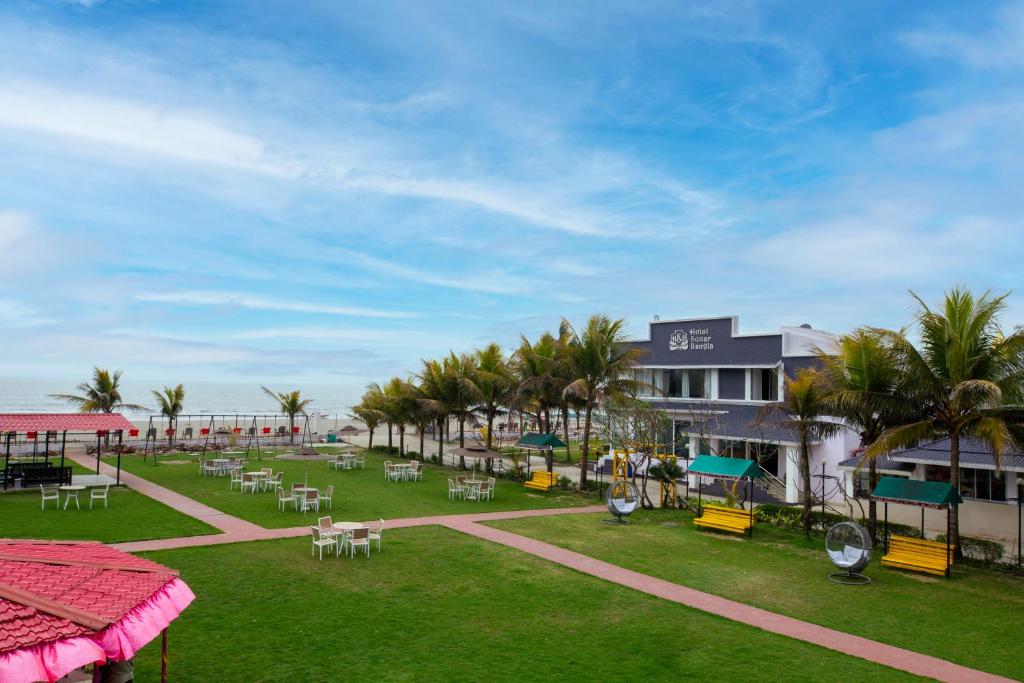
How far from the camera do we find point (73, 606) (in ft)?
18.4

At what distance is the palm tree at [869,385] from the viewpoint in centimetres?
1788

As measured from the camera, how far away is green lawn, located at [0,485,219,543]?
17.8 meters

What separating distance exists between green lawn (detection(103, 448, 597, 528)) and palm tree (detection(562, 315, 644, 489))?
4.13m

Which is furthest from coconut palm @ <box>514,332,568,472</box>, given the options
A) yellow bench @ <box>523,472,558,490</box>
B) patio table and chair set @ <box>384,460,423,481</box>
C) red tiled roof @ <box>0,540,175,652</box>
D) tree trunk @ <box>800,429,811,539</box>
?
red tiled roof @ <box>0,540,175,652</box>

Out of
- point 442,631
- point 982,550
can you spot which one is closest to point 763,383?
point 982,550

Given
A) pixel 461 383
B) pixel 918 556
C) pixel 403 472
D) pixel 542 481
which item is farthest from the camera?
pixel 461 383

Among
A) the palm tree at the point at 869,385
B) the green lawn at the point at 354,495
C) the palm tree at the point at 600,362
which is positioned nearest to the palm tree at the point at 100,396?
the green lawn at the point at 354,495

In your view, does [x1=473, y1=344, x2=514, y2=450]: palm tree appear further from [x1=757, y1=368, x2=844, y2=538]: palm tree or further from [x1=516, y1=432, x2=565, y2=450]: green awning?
[x1=757, y1=368, x2=844, y2=538]: palm tree

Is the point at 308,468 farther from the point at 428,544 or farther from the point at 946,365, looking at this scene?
the point at 946,365

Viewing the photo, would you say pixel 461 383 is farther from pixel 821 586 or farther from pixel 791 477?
pixel 821 586

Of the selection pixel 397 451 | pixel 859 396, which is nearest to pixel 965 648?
pixel 859 396

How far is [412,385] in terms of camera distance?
39312 mm

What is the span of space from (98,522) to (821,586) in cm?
1822

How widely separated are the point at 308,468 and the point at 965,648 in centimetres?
2938
